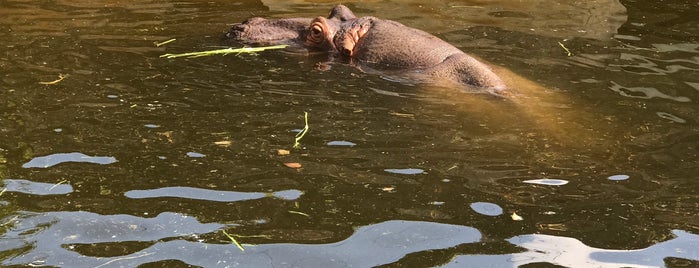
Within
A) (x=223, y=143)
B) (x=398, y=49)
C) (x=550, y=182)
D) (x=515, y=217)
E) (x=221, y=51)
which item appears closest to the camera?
(x=515, y=217)

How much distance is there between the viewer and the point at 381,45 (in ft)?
23.7

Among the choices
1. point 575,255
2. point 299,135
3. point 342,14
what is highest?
point 342,14

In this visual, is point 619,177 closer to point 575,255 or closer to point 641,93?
point 575,255

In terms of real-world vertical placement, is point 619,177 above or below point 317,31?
below

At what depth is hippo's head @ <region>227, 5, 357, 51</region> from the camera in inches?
298

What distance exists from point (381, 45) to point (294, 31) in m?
0.89

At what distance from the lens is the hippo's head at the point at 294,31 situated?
7.57 metres

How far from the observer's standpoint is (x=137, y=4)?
916cm

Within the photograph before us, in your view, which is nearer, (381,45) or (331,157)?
(331,157)

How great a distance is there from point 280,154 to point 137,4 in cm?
469

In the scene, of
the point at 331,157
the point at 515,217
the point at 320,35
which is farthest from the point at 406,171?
the point at 320,35

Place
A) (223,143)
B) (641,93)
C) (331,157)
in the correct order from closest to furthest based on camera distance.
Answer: (331,157)
(223,143)
(641,93)

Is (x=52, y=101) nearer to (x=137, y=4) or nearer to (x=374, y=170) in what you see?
(x=374, y=170)

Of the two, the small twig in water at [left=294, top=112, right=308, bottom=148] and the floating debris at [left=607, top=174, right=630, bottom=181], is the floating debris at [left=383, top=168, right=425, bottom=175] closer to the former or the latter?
the small twig in water at [left=294, top=112, right=308, bottom=148]
